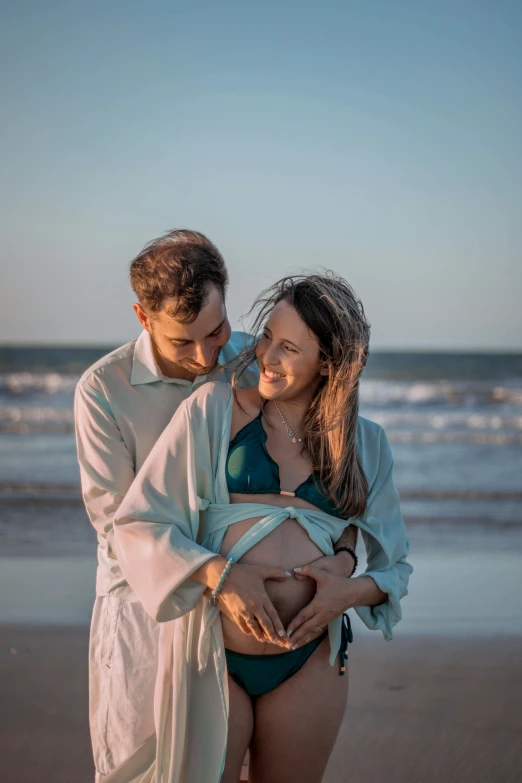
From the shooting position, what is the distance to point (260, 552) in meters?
2.23

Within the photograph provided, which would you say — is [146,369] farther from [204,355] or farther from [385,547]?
[385,547]

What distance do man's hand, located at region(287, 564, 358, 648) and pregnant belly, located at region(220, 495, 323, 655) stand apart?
0.04 m

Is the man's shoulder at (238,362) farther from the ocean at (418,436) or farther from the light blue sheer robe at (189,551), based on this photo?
the ocean at (418,436)

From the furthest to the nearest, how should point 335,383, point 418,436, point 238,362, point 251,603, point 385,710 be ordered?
point 418,436
point 385,710
point 238,362
point 335,383
point 251,603

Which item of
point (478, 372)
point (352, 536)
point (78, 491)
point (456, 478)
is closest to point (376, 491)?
point (352, 536)

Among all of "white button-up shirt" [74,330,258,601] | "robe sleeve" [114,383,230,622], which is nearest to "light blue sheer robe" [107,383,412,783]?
"robe sleeve" [114,383,230,622]

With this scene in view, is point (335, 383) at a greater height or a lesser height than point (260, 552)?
greater

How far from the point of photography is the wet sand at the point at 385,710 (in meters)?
3.65

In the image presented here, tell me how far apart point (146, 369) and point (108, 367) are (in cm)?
12

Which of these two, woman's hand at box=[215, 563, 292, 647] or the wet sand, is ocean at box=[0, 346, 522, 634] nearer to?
the wet sand

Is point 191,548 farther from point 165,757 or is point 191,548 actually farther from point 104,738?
point 104,738

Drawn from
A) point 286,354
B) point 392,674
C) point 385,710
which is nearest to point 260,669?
point 286,354

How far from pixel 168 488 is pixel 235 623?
41 cm

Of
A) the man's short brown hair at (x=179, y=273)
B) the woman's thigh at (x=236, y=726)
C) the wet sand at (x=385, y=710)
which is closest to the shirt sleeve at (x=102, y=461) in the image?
the man's short brown hair at (x=179, y=273)
